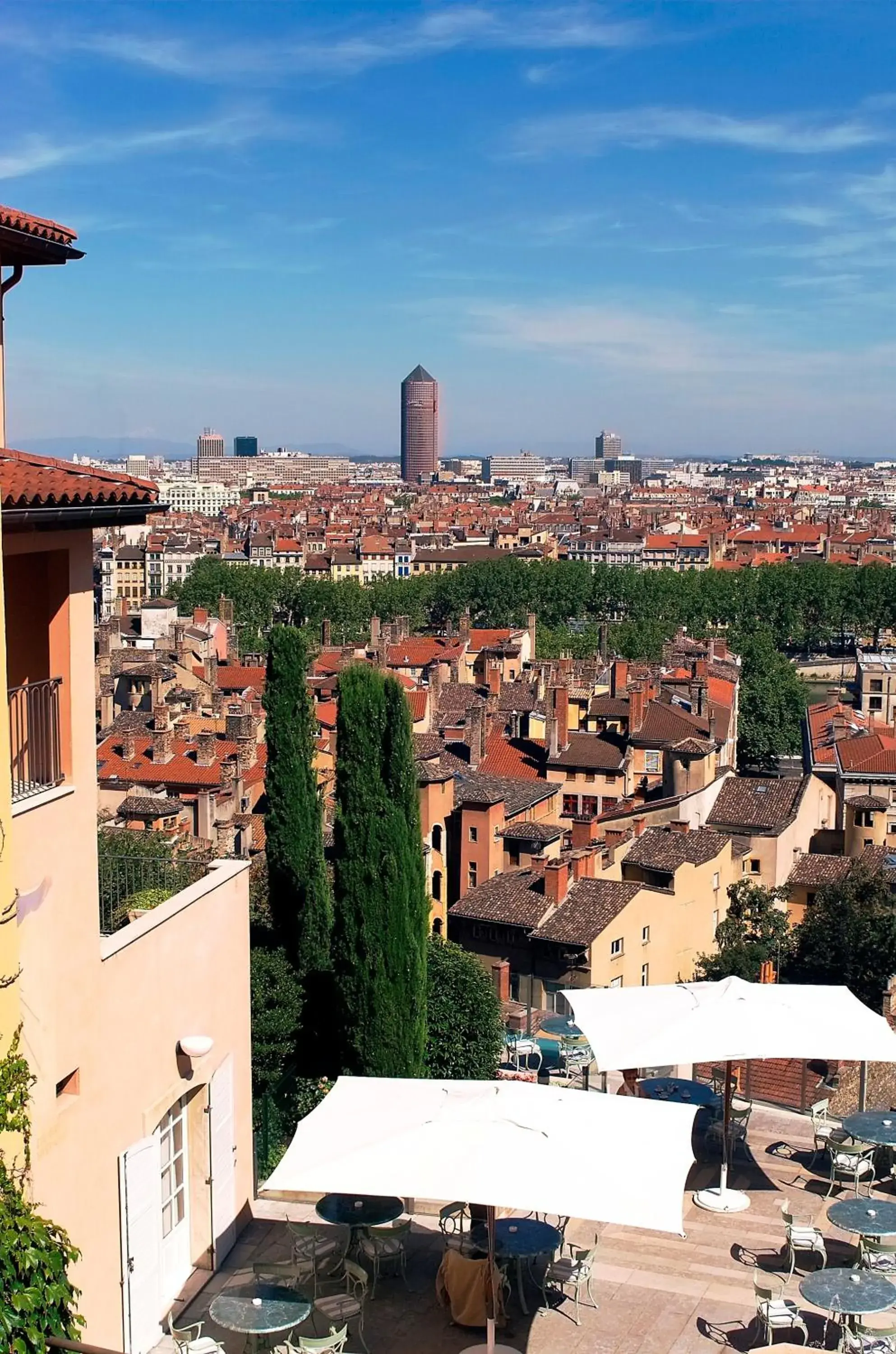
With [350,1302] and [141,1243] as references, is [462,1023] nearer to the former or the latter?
[350,1302]

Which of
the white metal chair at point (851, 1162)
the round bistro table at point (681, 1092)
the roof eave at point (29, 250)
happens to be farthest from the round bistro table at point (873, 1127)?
the roof eave at point (29, 250)

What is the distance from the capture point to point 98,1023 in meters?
7.47

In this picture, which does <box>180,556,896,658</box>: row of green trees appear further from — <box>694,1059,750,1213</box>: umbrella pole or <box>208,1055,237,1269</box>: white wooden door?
<box>208,1055,237,1269</box>: white wooden door

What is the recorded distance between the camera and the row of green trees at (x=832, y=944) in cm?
2577

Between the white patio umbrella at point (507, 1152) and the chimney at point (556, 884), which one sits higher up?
the white patio umbrella at point (507, 1152)

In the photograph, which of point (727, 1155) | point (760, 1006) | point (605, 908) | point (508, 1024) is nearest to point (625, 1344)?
point (727, 1155)

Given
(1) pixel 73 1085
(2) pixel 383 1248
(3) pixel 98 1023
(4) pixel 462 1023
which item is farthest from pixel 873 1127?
(4) pixel 462 1023

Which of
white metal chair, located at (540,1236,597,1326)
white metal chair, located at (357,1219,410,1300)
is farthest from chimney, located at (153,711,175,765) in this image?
white metal chair, located at (540,1236,597,1326)

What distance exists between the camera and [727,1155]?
34.2 feet

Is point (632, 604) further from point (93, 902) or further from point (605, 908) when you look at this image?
point (93, 902)

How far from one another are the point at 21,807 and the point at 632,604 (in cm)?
8879

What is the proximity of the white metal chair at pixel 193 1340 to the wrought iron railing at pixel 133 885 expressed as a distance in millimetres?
2405

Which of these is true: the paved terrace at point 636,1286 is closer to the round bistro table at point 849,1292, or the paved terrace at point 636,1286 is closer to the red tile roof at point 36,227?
the round bistro table at point 849,1292

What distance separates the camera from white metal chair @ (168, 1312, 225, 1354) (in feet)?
25.2
